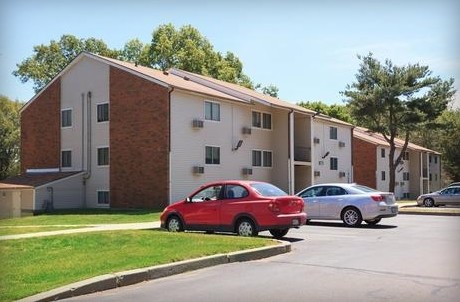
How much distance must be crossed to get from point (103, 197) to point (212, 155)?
665 centimetres

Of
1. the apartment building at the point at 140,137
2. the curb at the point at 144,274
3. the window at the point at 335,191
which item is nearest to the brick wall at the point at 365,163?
the apartment building at the point at 140,137

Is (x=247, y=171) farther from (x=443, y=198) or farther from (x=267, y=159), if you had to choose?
(x=443, y=198)

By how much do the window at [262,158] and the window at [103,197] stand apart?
Answer: 381 inches

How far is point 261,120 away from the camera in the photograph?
125ft

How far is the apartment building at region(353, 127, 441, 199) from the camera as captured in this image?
5431 cm

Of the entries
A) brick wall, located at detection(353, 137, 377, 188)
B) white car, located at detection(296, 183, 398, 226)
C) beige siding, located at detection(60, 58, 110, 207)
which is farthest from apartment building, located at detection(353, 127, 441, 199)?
white car, located at detection(296, 183, 398, 226)

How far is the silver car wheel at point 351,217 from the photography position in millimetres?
18641

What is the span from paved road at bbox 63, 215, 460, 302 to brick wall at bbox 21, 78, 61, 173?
25.6m

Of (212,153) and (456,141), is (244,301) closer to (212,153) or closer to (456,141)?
(212,153)

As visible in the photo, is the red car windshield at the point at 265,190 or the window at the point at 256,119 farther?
the window at the point at 256,119

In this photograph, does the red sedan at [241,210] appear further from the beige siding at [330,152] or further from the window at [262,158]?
the beige siding at [330,152]

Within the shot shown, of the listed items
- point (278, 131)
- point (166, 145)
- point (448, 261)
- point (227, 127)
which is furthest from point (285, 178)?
point (448, 261)

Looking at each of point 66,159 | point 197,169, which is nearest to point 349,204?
point 197,169

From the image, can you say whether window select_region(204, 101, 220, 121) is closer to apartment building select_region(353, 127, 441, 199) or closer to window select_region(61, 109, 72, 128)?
window select_region(61, 109, 72, 128)
